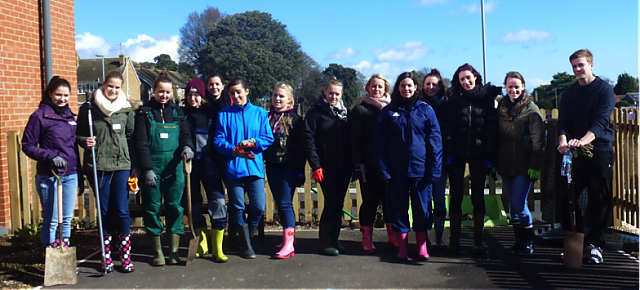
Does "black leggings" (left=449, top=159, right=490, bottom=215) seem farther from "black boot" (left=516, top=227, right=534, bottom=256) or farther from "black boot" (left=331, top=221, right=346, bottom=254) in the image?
"black boot" (left=331, top=221, right=346, bottom=254)

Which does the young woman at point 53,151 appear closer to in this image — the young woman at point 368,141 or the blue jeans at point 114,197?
the blue jeans at point 114,197

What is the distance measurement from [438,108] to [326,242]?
1.83m

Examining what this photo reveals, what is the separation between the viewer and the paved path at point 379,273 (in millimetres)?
4605

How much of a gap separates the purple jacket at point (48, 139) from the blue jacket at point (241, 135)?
4.36 ft

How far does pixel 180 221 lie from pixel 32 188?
287 centimetres

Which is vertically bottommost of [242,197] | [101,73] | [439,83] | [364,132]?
[242,197]

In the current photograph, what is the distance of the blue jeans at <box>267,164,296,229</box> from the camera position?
5465 mm

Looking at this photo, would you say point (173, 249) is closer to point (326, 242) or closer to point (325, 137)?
point (326, 242)

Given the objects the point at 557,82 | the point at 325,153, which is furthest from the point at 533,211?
the point at 557,82

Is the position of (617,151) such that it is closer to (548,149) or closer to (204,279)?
(548,149)

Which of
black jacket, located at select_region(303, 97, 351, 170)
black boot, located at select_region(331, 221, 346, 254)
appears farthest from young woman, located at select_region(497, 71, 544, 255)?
black boot, located at select_region(331, 221, 346, 254)

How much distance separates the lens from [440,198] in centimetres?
561

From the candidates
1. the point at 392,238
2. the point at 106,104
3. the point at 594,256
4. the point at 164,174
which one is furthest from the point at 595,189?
the point at 106,104

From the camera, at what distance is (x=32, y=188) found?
697cm
